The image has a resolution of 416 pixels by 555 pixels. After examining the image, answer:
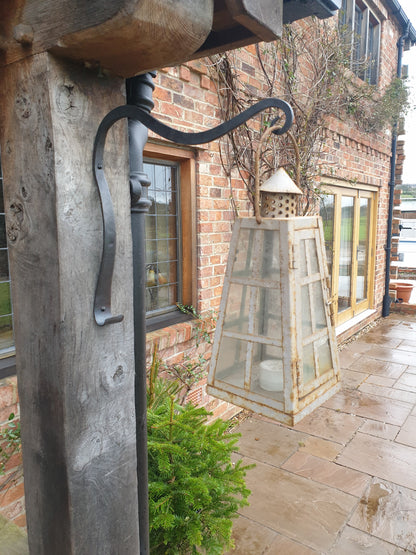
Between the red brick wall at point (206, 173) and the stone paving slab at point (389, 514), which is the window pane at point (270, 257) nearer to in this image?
the red brick wall at point (206, 173)

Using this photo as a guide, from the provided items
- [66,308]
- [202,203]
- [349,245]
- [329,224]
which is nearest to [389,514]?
[202,203]

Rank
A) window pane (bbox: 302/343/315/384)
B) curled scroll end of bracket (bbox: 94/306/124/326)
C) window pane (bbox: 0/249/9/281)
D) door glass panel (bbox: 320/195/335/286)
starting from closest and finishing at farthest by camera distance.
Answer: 1. curled scroll end of bracket (bbox: 94/306/124/326)
2. window pane (bbox: 302/343/315/384)
3. window pane (bbox: 0/249/9/281)
4. door glass panel (bbox: 320/195/335/286)

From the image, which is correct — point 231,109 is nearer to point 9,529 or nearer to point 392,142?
point 9,529

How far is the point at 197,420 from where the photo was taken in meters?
2.02

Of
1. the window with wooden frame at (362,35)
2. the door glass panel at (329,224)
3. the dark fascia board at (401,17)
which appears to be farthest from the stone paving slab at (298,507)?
the dark fascia board at (401,17)

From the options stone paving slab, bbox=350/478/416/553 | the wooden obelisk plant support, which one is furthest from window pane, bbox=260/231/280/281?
stone paving slab, bbox=350/478/416/553

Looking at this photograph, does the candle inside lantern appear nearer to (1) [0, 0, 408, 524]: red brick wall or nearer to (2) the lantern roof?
(2) the lantern roof

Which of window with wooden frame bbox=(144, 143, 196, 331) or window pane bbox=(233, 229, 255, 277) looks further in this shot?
window with wooden frame bbox=(144, 143, 196, 331)

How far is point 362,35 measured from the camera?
5750 millimetres

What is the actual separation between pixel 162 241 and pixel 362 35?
4.96 metres

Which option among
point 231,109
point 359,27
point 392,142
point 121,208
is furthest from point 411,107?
point 121,208

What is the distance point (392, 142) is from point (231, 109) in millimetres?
4991

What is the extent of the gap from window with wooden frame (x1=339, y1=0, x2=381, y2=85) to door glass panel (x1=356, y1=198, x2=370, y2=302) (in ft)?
6.26

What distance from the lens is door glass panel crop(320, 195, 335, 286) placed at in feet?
17.5
